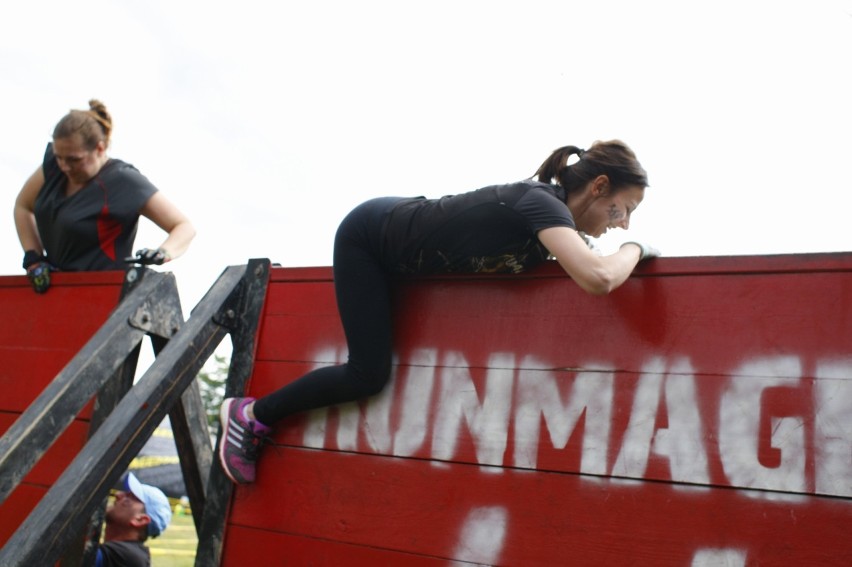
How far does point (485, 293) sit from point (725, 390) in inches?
29.8

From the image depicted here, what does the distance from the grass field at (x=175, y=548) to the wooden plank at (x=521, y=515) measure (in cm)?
408

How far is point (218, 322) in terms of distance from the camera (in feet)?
9.56

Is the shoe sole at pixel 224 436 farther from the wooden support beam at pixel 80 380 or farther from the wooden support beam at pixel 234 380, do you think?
the wooden support beam at pixel 80 380

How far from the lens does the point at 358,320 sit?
8.32 ft

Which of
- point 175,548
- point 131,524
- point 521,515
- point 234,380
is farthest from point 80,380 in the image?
point 175,548

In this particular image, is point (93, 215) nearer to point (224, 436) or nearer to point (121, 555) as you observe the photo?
point (224, 436)

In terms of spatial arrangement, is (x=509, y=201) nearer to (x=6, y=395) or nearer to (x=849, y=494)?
(x=849, y=494)

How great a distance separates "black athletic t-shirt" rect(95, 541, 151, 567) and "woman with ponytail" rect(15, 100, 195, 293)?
1.10m

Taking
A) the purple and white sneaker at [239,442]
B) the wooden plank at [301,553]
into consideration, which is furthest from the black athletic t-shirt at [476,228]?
the wooden plank at [301,553]

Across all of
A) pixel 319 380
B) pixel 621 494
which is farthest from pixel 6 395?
pixel 621 494

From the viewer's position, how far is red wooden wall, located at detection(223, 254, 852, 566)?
199cm

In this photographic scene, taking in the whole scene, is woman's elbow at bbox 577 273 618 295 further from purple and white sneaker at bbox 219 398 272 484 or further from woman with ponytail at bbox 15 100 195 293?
woman with ponytail at bbox 15 100 195 293

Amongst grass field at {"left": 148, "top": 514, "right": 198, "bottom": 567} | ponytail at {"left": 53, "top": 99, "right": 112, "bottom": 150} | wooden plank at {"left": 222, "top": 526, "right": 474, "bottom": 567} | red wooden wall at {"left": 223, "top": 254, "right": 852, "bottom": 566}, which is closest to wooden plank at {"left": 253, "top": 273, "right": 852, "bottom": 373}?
red wooden wall at {"left": 223, "top": 254, "right": 852, "bottom": 566}

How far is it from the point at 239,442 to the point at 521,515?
1.00 meters
